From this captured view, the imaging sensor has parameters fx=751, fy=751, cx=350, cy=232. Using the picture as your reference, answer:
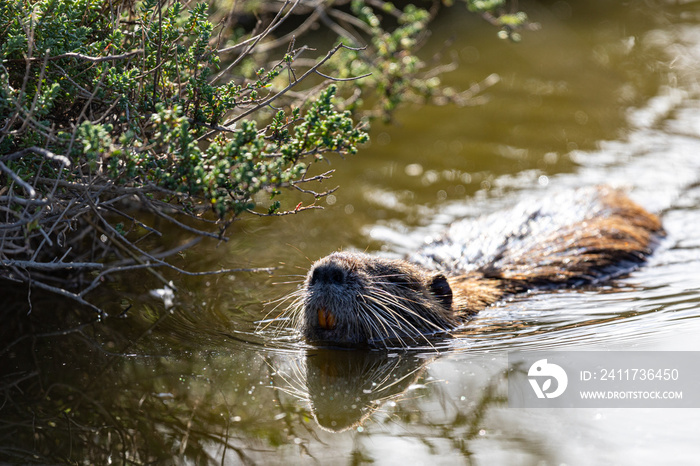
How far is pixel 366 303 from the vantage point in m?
3.61

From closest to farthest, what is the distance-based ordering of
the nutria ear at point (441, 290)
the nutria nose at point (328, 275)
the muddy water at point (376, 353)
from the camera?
the muddy water at point (376, 353)
the nutria nose at point (328, 275)
the nutria ear at point (441, 290)

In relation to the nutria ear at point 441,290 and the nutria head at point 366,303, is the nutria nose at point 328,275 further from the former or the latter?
the nutria ear at point 441,290

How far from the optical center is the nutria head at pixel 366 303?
3.57 meters

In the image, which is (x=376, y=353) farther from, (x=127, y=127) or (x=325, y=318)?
(x=127, y=127)

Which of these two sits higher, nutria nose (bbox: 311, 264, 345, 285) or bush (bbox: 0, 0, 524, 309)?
bush (bbox: 0, 0, 524, 309)

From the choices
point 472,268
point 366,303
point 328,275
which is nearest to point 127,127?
point 328,275

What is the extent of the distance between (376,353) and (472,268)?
1.36 m

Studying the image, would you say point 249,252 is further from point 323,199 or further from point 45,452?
point 45,452

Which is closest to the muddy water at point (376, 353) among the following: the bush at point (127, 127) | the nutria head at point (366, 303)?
the nutria head at point (366, 303)

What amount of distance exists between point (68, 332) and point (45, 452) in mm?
1083

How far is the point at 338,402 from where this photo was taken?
306cm

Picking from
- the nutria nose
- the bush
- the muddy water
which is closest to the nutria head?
the nutria nose

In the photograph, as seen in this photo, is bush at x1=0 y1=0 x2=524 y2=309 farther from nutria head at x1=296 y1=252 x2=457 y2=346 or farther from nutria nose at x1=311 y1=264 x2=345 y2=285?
nutria head at x1=296 y1=252 x2=457 y2=346

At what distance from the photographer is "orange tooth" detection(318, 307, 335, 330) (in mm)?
3562
